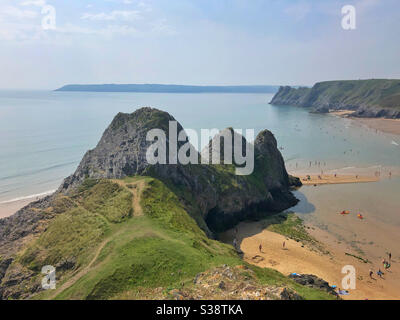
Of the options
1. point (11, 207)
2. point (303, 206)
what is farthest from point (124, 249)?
point (11, 207)

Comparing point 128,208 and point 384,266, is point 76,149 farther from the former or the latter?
point 384,266

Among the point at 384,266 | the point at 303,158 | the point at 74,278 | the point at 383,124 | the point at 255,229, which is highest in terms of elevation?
the point at 383,124

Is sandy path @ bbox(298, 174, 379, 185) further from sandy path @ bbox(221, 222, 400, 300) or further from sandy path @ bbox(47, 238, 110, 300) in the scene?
sandy path @ bbox(47, 238, 110, 300)

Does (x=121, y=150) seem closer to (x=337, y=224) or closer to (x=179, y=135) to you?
(x=179, y=135)

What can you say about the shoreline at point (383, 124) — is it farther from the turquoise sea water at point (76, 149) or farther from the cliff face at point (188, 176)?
the cliff face at point (188, 176)

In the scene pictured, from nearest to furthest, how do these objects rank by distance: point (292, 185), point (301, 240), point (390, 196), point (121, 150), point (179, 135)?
1. point (301, 240)
2. point (121, 150)
3. point (179, 135)
4. point (390, 196)
5. point (292, 185)
